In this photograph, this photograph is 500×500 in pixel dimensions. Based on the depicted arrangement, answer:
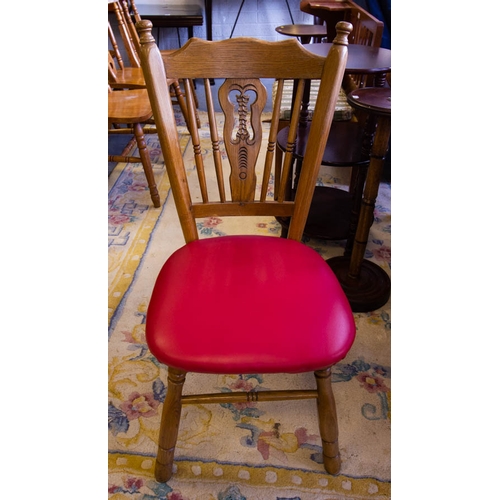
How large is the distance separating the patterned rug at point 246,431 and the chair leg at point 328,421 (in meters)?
0.05

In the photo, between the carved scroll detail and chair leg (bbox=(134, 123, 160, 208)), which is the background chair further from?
chair leg (bbox=(134, 123, 160, 208))

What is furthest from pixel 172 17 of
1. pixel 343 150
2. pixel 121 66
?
pixel 343 150

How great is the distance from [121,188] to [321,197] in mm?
1196

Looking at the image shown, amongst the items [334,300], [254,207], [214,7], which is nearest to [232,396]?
[334,300]

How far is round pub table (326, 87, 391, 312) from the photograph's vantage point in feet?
3.95


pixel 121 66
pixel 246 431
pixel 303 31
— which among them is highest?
pixel 303 31

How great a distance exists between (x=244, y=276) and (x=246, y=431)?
52 centimetres

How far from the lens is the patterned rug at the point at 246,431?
1033 mm

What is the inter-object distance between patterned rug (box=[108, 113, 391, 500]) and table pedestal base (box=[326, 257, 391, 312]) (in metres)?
0.04

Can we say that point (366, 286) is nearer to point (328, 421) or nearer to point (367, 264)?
point (367, 264)

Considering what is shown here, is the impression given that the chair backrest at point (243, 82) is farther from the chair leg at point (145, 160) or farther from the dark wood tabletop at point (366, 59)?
the chair leg at point (145, 160)

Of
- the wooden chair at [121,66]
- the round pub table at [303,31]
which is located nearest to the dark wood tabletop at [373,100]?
the wooden chair at [121,66]

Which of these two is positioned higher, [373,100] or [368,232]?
[373,100]

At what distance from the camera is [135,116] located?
75.7 inches
